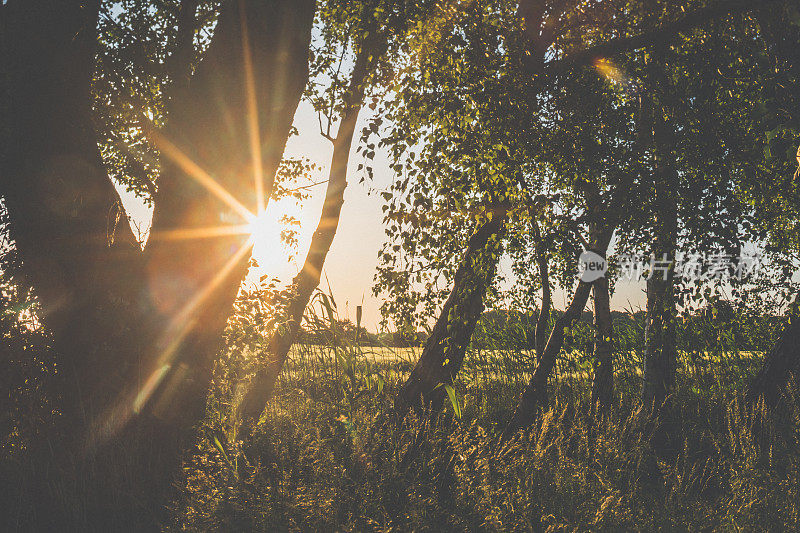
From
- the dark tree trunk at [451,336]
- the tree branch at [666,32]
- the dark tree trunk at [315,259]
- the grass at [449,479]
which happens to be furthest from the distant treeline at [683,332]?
the dark tree trunk at [315,259]

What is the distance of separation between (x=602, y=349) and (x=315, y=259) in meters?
4.12

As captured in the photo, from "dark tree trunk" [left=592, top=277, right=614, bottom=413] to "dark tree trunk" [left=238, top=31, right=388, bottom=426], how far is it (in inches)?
150

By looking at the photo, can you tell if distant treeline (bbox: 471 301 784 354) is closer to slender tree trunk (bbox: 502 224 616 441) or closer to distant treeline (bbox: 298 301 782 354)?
distant treeline (bbox: 298 301 782 354)

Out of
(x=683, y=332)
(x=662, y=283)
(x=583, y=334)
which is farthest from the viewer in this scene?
(x=683, y=332)

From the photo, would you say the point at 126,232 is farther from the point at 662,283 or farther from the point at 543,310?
the point at 543,310

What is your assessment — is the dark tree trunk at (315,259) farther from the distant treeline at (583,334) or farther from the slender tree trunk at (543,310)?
the slender tree trunk at (543,310)

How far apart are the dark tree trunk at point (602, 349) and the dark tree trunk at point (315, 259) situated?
382cm

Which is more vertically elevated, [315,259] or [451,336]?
[315,259]

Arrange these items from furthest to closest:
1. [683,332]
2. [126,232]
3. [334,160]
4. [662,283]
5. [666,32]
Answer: [334,160] < [683,332] < [662,283] < [126,232] < [666,32]

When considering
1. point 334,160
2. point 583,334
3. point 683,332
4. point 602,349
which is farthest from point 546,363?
point 334,160

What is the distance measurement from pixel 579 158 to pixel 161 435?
4166 mm

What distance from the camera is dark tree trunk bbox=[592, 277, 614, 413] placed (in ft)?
19.3

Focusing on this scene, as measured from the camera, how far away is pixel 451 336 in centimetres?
496

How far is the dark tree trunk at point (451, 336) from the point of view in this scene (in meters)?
4.98
